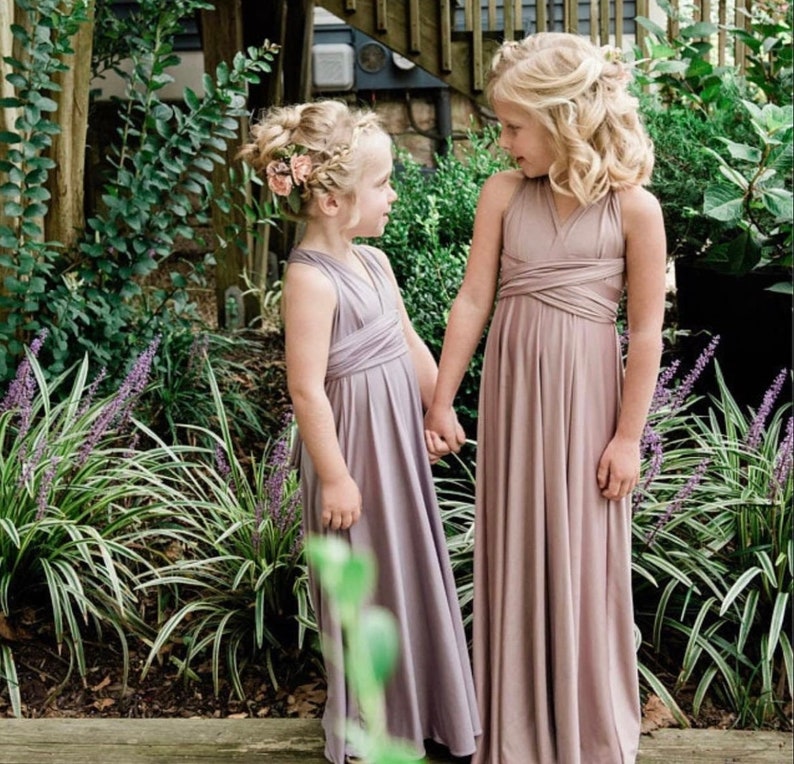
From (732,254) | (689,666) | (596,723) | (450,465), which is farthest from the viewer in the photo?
(450,465)

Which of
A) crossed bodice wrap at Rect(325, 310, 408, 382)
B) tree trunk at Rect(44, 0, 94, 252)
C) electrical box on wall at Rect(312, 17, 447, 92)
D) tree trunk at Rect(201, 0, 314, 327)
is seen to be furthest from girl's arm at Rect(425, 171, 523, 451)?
electrical box on wall at Rect(312, 17, 447, 92)

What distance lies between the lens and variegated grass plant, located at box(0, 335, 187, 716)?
2.88m

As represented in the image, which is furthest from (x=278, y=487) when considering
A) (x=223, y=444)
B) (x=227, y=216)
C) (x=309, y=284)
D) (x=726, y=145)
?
(x=227, y=216)

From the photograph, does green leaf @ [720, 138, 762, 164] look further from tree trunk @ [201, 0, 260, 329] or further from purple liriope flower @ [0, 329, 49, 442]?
A: tree trunk @ [201, 0, 260, 329]

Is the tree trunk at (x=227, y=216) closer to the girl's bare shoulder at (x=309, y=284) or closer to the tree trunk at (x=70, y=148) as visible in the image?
the tree trunk at (x=70, y=148)

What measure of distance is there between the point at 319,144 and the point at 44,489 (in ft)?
4.20

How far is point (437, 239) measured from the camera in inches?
149

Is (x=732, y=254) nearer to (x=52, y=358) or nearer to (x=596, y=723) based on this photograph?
(x=596, y=723)

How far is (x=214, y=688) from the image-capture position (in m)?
2.81

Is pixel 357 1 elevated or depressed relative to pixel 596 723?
elevated

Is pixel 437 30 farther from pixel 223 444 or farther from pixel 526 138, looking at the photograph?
pixel 526 138

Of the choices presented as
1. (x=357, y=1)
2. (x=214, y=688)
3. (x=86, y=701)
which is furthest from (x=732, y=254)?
(x=357, y=1)

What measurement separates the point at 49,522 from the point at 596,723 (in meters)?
1.50

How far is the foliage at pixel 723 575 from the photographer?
2.69 m
